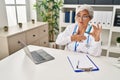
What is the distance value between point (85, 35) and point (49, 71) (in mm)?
578

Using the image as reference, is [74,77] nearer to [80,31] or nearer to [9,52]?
[80,31]

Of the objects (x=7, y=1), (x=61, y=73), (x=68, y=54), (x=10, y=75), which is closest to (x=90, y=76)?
(x=61, y=73)

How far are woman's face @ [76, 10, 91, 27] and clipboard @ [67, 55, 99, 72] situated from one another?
355mm

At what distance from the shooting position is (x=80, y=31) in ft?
4.62

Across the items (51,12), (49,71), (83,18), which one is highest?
(51,12)

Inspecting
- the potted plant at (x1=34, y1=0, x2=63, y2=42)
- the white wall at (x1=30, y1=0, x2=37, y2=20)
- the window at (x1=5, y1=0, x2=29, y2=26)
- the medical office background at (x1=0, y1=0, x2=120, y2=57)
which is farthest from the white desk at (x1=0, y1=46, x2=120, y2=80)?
the white wall at (x1=30, y1=0, x2=37, y2=20)

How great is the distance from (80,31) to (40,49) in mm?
532

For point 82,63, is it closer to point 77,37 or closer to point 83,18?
point 77,37

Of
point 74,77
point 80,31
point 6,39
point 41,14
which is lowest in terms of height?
point 74,77

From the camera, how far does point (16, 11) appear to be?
2648 millimetres

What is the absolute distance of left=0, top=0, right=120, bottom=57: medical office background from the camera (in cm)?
228

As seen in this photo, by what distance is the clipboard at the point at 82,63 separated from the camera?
1.11 metres

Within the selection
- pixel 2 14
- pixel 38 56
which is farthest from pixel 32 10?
pixel 38 56

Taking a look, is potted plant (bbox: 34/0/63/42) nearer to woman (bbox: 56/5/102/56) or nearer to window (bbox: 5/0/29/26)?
window (bbox: 5/0/29/26)
